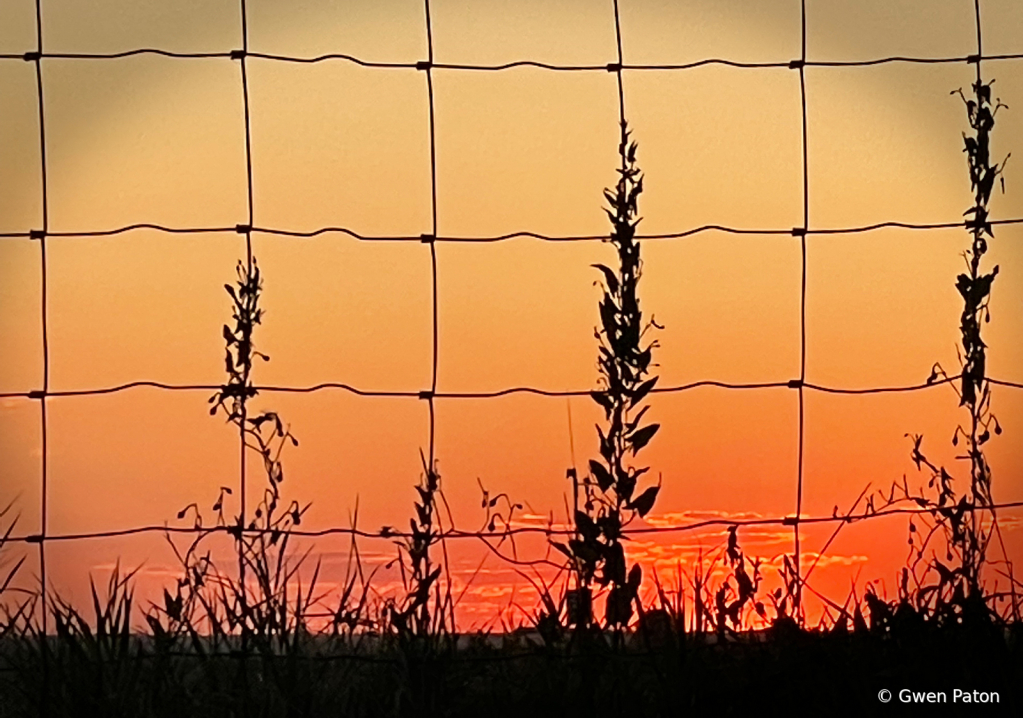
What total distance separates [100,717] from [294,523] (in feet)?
1.72

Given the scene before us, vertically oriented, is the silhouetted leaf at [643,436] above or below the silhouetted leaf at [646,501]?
above

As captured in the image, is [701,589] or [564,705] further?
[701,589]

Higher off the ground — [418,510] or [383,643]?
[418,510]

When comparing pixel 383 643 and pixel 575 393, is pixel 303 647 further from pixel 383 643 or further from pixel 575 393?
pixel 575 393

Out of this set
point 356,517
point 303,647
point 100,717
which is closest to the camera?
point 100,717

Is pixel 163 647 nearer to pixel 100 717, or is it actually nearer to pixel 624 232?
pixel 100 717

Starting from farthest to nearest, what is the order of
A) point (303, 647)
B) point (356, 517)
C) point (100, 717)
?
point (356, 517) → point (303, 647) → point (100, 717)

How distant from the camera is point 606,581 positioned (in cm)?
287

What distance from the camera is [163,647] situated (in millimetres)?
2762

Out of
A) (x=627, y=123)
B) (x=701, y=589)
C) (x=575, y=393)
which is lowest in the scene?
(x=701, y=589)

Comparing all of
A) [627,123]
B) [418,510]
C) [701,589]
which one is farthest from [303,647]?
[627,123]

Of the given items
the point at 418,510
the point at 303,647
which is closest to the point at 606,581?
the point at 418,510

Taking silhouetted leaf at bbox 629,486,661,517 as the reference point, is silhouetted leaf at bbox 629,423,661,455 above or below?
above

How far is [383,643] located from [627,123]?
110 centimetres
